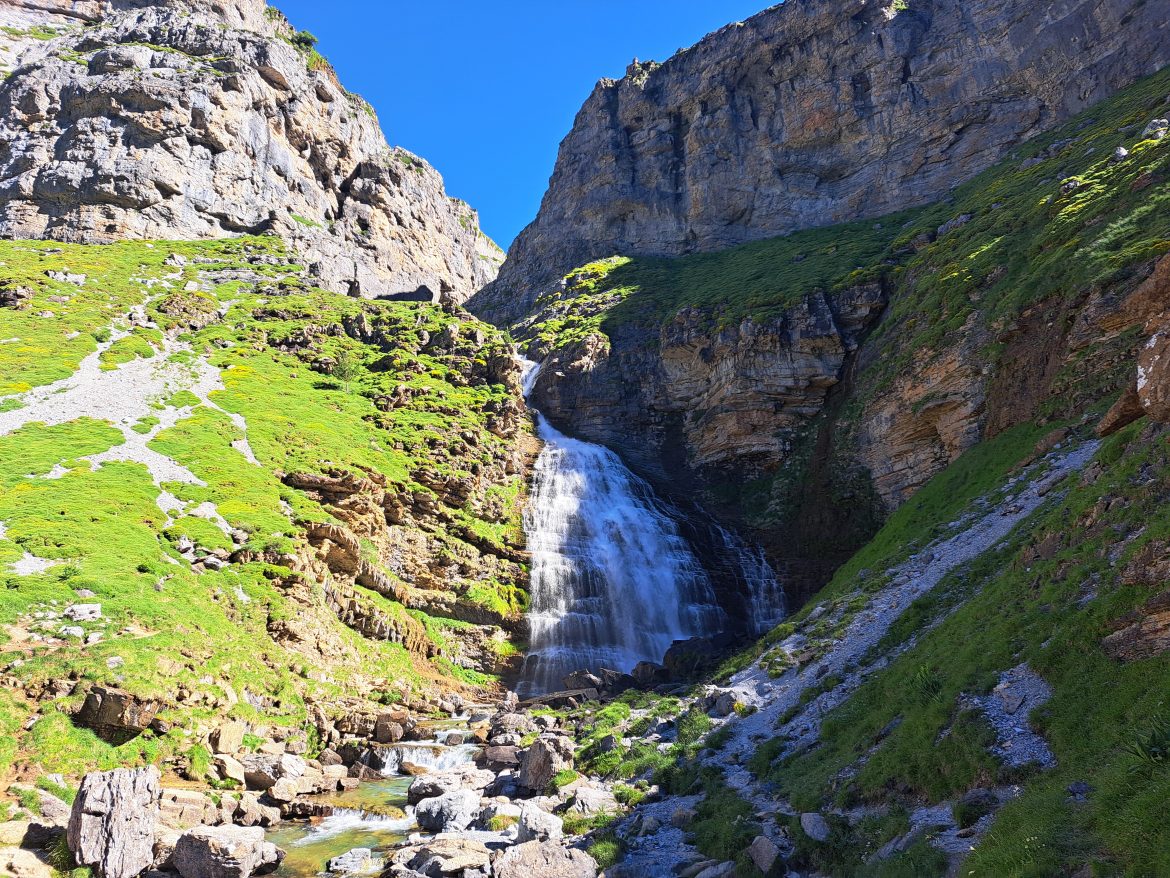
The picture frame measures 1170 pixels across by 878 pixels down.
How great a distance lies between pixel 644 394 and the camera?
241 ft

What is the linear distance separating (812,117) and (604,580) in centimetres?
8040

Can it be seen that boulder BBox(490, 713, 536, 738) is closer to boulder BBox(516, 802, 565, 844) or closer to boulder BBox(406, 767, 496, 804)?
boulder BBox(406, 767, 496, 804)

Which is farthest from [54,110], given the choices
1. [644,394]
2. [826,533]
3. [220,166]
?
[826,533]

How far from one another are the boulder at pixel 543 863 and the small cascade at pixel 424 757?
1169 centimetres

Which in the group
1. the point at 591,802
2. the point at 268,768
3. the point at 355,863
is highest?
the point at 268,768

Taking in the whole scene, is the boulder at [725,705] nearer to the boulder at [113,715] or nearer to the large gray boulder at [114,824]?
the large gray boulder at [114,824]

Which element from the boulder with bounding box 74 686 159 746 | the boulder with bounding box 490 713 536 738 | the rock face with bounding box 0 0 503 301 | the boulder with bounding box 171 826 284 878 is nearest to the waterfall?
the boulder with bounding box 490 713 536 738

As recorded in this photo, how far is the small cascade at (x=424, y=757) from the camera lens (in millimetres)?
25203

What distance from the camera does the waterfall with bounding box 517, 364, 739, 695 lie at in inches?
1709

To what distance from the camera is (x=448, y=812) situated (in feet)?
61.0

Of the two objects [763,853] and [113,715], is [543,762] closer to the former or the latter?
[763,853]

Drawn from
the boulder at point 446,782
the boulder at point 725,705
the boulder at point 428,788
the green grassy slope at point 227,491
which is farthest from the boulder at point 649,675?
the boulder at point 428,788

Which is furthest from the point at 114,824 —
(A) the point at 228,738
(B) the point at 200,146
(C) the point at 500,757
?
(B) the point at 200,146

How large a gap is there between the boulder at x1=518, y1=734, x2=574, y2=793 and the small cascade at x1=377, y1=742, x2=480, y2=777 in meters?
4.17
